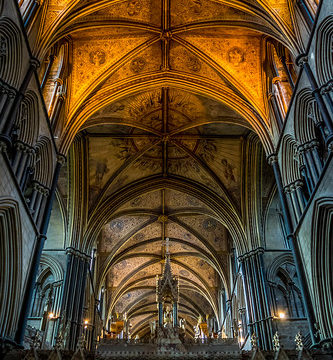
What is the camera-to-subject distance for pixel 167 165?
20.4 metres

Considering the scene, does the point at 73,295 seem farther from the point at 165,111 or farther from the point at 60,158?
the point at 165,111

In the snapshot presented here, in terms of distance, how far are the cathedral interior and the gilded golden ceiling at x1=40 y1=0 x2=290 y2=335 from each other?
60 millimetres

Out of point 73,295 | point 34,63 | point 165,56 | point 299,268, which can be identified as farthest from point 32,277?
point 165,56

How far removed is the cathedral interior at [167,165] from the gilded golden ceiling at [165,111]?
0.20ft

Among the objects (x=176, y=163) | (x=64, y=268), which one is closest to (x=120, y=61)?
(x=176, y=163)

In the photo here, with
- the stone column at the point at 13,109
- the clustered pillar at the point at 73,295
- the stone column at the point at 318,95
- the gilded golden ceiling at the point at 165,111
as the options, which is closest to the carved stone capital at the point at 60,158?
the gilded golden ceiling at the point at 165,111

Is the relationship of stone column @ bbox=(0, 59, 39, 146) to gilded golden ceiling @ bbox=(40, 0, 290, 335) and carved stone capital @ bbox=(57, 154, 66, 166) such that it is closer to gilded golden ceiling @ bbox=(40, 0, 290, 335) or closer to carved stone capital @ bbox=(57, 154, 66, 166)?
gilded golden ceiling @ bbox=(40, 0, 290, 335)

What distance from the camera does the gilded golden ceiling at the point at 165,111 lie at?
13672 millimetres

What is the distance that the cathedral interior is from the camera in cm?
966

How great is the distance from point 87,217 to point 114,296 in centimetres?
1046

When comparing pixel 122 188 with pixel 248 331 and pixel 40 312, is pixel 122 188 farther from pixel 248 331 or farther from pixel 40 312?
pixel 248 331

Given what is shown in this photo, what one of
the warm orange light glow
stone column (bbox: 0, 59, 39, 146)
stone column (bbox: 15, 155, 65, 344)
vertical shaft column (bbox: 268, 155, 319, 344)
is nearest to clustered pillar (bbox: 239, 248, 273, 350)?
the warm orange light glow

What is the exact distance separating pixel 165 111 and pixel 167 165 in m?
3.52

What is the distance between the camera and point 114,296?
27234 mm
